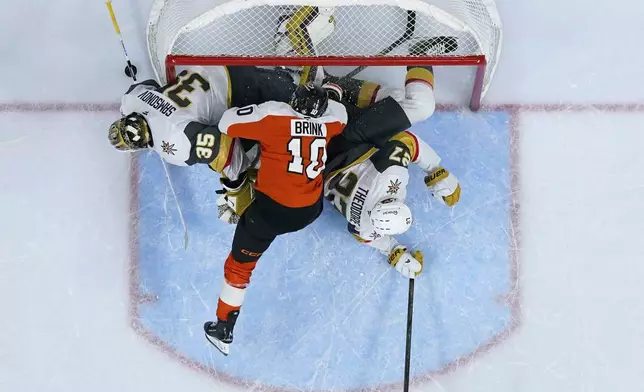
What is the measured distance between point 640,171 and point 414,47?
4.50 feet

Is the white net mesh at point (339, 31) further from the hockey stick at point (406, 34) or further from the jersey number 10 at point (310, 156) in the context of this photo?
the jersey number 10 at point (310, 156)

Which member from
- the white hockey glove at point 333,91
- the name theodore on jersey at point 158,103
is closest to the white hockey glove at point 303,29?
the white hockey glove at point 333,91

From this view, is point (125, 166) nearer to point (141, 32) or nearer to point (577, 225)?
point (141, 32)

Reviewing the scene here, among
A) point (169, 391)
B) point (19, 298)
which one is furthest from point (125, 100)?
point (169, 391)

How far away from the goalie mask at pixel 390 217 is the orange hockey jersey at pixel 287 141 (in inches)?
11.3

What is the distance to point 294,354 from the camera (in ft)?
12.2

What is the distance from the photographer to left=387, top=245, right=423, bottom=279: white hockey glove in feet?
11.9

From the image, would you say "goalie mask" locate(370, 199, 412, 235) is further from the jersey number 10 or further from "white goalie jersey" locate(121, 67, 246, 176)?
"white goalie jersey" locate(121, 67, 246, 176)

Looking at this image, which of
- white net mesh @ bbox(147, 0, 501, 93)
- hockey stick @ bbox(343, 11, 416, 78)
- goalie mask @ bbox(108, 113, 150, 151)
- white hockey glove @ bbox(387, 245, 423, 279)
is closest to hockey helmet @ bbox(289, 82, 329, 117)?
white net mesh @ bbox(147, 0, 501, 93)

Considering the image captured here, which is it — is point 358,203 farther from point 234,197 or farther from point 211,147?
point 211,147

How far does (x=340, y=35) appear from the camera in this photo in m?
3.43

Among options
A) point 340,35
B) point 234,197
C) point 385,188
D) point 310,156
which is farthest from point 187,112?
point 385,188

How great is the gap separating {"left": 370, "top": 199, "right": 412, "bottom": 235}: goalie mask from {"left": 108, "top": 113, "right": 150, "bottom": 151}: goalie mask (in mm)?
1014

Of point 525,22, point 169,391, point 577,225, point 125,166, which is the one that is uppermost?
point 525,22
